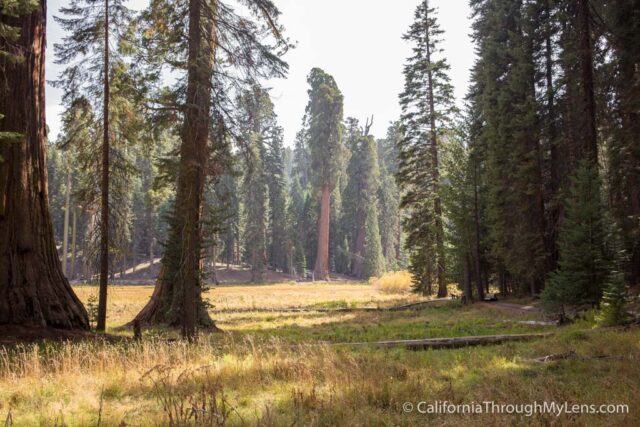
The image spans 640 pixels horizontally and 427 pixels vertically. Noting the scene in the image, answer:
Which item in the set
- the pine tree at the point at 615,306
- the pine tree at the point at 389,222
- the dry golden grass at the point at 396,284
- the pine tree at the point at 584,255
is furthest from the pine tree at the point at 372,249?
the pine tree at the point at 615,306

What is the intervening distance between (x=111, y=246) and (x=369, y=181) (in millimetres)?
54757

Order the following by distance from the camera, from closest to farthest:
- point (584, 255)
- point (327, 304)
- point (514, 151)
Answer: point (584, 255), point (514, 151), point (327, 304)

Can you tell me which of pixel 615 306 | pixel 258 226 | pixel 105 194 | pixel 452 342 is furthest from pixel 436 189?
pixel 258 226

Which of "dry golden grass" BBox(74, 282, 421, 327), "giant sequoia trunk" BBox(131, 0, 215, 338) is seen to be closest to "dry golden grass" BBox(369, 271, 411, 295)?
"dry golden grass" BBox(74, 282, 421, 327)

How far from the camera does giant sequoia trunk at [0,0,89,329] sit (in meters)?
10.6

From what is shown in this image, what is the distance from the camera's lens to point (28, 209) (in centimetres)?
1118

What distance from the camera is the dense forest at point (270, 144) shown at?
10.7 meters

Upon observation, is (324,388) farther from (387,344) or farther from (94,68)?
(94,68)

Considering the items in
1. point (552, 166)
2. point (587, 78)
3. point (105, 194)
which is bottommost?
point (105, 194)

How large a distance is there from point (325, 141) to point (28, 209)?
44763 millimetres

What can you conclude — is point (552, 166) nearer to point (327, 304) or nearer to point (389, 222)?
point (327, 304)

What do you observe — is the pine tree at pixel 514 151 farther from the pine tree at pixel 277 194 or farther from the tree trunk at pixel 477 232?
the pine tree at pixel 277 194

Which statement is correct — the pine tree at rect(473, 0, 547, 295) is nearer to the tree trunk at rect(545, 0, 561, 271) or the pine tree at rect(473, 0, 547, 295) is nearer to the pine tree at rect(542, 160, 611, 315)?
the tree trunk at rect(545, 0, 561, 271)

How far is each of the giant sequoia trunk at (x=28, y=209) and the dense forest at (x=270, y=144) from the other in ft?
0.11
